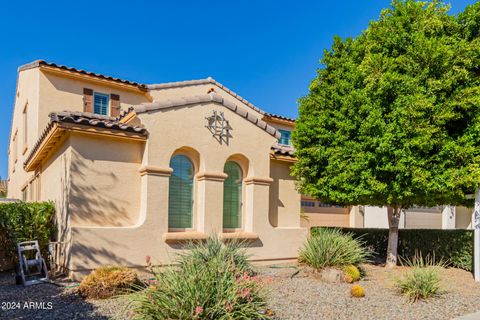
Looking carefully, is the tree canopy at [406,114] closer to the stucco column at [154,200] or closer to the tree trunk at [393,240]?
the tree trunk at [393,240]

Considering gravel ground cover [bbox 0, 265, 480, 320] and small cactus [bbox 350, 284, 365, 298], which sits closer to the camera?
gravel ground cover [bbox 0, 265, 480, 320]

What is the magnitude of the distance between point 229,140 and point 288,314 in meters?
5.99

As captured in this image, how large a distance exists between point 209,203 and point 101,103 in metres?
9.00

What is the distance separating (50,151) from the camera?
12.0 meters

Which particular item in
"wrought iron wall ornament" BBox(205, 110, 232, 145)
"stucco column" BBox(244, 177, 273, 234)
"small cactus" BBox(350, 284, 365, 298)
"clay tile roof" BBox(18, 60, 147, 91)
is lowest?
"small cactus" BBox(350, 284, 365, 298)

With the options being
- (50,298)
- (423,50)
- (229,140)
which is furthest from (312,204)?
(50,298)

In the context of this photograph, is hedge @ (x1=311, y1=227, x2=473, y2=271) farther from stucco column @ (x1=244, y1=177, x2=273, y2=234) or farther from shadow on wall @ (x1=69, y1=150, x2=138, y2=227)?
shadow on wall @ (x1=69, y1=150, x2=138, y2=227)

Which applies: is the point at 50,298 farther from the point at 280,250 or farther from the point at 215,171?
the point at 280,250

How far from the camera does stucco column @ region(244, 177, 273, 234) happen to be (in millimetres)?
12047

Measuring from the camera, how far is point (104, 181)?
10.1m

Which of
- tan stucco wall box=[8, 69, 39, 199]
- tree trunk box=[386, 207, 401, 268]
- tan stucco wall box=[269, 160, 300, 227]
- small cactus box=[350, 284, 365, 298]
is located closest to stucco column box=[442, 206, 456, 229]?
tree trunk box=[386, 207, 401, 268]

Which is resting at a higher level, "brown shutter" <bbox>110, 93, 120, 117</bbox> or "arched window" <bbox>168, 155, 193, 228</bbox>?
"brown shutter" <bbox>110, 93, 120, 117</bbox>

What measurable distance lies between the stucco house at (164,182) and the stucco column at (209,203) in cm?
3

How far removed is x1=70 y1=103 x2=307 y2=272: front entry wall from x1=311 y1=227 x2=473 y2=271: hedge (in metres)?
2.87
